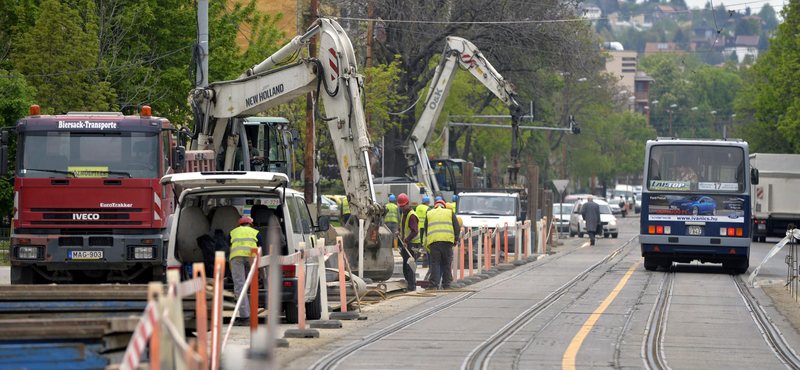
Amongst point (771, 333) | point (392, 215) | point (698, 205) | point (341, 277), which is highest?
point (698, 205)

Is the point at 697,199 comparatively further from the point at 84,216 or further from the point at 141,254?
the point at 84,216

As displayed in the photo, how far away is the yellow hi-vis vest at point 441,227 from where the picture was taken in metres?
19.6

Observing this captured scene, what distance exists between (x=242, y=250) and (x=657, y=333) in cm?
504

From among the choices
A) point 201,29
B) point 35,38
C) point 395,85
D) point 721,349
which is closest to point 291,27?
point 395,85

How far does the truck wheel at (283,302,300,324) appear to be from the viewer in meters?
13.4

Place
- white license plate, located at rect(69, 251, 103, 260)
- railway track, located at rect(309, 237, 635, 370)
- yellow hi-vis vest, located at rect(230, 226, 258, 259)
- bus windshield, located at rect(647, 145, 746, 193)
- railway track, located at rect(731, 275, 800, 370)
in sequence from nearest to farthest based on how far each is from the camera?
railway track, located at rect(309, 237, 635, 370) < railway track, located at rect(731, 275, 800, 370) < yellow hi-vis vest, located at rect(230, 226, 258, 259) < white license plate, located at rect(69, 251, 103, 260) < bus windshield, located at rect(647, 145, 746, 193)

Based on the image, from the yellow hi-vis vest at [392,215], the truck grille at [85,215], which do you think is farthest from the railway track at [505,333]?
the truck grille at [85,215]

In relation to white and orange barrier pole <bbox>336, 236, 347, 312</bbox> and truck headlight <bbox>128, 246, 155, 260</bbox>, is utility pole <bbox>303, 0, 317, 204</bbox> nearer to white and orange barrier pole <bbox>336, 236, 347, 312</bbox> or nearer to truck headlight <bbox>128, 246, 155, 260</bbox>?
truck headlight <bbox>128, 246, 155, 260</bbox>

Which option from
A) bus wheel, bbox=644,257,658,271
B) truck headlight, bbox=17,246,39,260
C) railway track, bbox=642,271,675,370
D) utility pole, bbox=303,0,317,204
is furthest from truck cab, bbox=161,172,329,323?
utility pole, bbox=303,0,317,204

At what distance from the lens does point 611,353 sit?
36.8ft

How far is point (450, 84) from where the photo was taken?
118 feet

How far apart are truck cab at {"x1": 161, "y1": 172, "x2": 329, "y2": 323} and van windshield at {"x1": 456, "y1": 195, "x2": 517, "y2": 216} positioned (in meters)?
19.2

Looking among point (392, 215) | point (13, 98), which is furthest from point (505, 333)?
point (13, 98)

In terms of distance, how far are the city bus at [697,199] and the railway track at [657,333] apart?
4.24m
